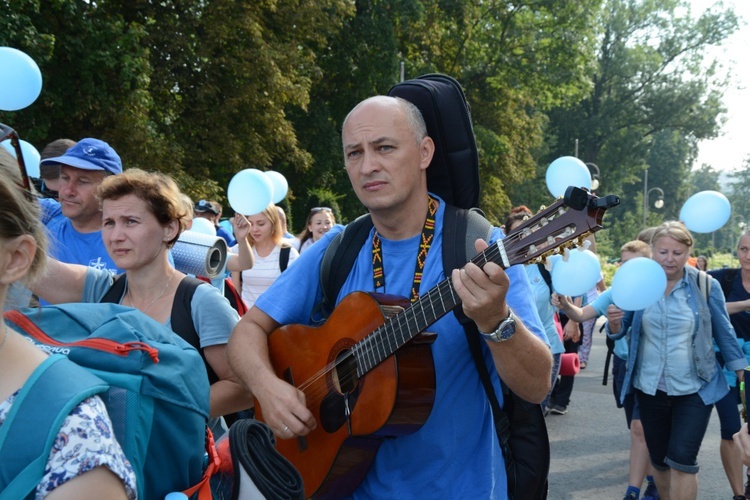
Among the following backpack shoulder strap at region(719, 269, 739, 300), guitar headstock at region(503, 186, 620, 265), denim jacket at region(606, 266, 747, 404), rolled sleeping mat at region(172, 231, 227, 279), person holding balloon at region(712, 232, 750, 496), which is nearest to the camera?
guitar headstock at region(503, 186, 620, 265)

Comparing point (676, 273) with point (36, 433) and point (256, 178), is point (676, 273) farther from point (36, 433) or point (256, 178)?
point (36, 433)

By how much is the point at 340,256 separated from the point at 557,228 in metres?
0.86

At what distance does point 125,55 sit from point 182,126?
4408 mm

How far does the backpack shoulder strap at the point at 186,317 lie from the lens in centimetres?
279

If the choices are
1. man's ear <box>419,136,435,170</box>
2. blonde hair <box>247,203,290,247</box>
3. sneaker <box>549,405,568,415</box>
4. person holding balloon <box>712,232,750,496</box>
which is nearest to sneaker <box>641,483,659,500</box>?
person holding balloon <box>712,232,750,496</box>

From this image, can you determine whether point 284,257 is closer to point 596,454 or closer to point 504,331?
point 596,454

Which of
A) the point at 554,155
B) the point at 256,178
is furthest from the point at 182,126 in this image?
the point at 554,155

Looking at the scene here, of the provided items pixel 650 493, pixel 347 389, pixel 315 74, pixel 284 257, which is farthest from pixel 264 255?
pixel 315 74

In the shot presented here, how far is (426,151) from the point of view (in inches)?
101

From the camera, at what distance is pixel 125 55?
1477 centimetres

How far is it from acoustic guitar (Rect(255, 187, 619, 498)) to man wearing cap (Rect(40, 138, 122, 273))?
1.33m

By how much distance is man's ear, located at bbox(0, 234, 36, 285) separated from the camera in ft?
4.71

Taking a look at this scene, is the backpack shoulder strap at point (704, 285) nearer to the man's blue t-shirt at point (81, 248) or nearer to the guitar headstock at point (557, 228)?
the guitar headstock at point (557, 228)

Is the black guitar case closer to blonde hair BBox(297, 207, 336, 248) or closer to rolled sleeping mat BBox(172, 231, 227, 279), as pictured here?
rolled sleeping mat BBox(172, 231, 227, 279)
